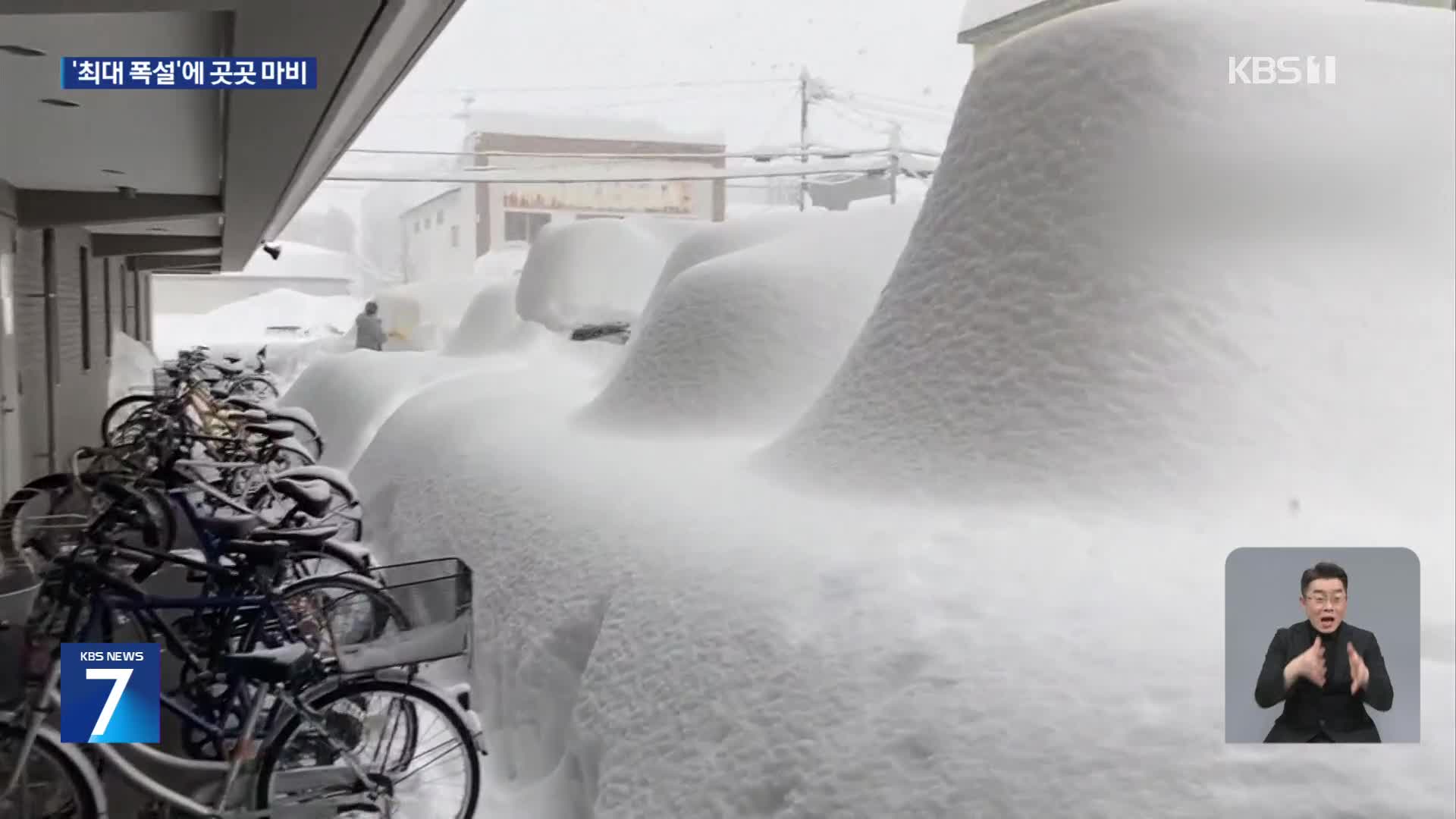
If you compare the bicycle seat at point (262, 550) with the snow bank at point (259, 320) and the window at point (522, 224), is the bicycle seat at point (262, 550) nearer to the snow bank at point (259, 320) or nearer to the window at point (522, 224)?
the window at point (522, 224)

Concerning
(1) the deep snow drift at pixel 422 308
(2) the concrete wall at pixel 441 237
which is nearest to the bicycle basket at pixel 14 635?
(1) the deep snow drift at pixel 422 308

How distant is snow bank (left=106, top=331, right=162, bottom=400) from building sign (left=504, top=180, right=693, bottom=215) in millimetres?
16361

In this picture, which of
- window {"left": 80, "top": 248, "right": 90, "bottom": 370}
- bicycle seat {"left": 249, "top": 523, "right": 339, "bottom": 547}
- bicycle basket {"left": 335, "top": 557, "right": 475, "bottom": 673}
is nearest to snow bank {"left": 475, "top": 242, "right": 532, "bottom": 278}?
window {"left": 80, "top": 248, "right": 90, "bottom": 370}

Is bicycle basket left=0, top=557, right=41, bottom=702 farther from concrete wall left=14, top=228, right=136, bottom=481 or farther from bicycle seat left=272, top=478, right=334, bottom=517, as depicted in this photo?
concrete wall left=14, top=228, right=136, bottom=481

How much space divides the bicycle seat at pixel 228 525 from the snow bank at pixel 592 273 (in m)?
9.22

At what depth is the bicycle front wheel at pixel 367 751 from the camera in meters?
3.03

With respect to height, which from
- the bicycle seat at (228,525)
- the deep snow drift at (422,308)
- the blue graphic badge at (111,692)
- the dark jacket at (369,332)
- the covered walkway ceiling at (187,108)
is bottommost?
the blue graphic badge at (111,692)

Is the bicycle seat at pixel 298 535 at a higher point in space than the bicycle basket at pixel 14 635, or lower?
higher

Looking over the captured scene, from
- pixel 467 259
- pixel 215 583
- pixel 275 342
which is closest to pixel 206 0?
pixel 215 583

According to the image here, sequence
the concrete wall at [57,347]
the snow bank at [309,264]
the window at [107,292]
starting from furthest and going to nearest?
the snow bank at [309,264]
the window at [107,292]
the concrete wall at [57,347]

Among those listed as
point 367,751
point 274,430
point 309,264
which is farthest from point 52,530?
point 309,264

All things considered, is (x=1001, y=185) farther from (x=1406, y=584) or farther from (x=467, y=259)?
(x=467, y=259)

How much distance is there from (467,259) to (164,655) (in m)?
30.5

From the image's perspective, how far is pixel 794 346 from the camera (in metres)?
6.29
